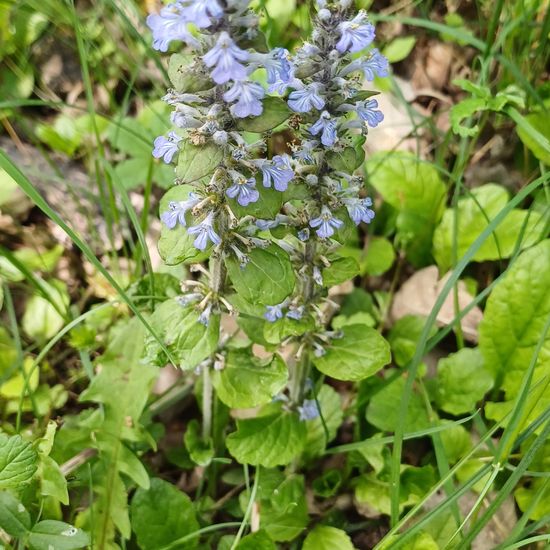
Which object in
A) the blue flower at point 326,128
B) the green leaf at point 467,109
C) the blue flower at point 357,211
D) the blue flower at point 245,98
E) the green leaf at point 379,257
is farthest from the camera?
the green leaf at point 379,257

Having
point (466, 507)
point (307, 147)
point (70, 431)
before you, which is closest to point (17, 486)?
point (70, 431)

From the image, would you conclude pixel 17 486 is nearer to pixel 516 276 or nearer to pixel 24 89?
pixel 516 276

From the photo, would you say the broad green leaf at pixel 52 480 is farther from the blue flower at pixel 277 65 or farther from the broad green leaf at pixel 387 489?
the blue flower at pixel 277 65

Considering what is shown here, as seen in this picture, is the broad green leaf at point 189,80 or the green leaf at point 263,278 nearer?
the broad green leaf at point 189,80

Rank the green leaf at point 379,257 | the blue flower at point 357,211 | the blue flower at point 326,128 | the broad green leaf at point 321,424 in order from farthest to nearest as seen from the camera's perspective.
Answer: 1. the green leaf at point 379,257
2. the broad green leaf at point 321,424
3. the blue flower at point 357,211
4. the blue flower at point 326,128

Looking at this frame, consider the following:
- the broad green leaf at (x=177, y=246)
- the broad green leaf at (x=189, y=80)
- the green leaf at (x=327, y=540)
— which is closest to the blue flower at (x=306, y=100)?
the broad green leaf at (x=189, y=80)

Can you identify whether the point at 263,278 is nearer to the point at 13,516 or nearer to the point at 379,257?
the point at 13,516

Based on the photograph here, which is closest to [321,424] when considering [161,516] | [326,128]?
[161,516]

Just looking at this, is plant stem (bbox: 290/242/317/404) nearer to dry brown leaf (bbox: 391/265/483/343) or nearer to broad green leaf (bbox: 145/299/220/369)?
broad green leaf (bbox: 145/299/220/369)
